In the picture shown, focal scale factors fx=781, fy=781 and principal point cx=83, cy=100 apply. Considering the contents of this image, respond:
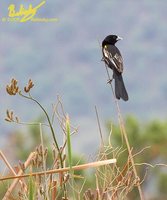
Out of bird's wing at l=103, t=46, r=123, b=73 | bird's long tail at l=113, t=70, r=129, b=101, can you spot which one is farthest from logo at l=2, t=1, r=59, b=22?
bird's long tail at l=113, t=70, r=129, b=101

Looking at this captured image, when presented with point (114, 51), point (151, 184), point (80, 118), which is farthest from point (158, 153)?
point (80, 118)

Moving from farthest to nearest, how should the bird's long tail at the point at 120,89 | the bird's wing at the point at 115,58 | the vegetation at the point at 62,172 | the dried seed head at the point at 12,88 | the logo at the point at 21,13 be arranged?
1. the logo at the point at 21,13
2. the bird's wing at the point at 115,58
3. the bird's long tail at the point at 120,89
4. the dried seed head at the point at 12,88
5. the vegetation at the point at 62,172

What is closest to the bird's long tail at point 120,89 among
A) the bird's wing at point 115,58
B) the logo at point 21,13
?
the bird's wing at point 115,58

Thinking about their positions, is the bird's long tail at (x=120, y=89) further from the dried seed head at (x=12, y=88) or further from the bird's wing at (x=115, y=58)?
the dried seed head at (x=12, y=88)

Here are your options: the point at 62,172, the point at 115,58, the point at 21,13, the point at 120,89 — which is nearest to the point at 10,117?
the point at 62,172

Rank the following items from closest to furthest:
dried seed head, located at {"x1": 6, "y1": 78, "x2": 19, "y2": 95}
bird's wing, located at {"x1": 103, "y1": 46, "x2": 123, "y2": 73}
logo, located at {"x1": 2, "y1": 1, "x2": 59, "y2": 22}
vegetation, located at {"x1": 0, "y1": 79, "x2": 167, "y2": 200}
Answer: vegetation, located at {"x1": 0, "y1": 79, "x2": 167, "y2": 200} → dried seed head, located at {"x1": 6, "y1": 78, "x2": 19, "y2": 95} → bird's wing, located at {"x1": 103, "y1": 46, "x2": 123, "y2": 73} → logo, located at {"x1": 2, "y1": 1, "x2": 59, "y2": 22}

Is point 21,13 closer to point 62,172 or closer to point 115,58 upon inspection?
point 115,58

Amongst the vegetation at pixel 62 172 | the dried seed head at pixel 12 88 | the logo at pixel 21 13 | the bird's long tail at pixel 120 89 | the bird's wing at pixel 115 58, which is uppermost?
the logo at pixel 21 13

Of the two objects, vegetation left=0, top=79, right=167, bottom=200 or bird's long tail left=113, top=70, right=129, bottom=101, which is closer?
vegetation left=0, top=79, right=167, bottom=200

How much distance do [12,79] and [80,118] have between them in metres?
188

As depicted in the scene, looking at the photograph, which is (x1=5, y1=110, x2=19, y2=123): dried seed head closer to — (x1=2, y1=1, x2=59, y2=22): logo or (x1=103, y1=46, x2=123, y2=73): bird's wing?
(x1=103, y1=46, x2=123, y2=73): bird's wing

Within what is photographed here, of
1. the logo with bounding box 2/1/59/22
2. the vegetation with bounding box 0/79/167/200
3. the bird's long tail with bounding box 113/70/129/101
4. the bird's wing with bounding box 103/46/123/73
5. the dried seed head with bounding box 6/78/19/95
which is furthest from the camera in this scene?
the logo with bounding box 2/1/59/22

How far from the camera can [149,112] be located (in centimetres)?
19825

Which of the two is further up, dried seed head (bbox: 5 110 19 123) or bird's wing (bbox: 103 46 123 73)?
bird's wing (bbox: 103 46 123 73)
